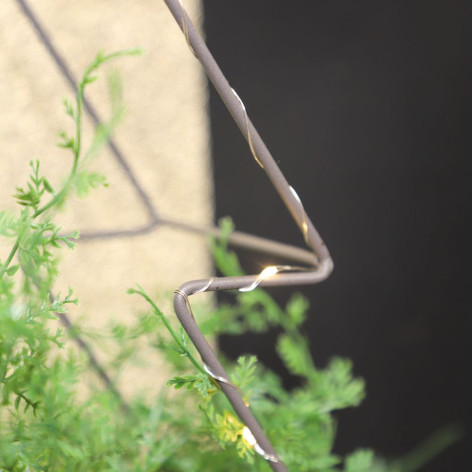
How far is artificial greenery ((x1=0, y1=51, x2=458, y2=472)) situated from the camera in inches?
15.1

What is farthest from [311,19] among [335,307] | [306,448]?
[306,448]

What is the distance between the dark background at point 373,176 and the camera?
2.69ft

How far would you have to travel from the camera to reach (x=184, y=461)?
604 millimetres

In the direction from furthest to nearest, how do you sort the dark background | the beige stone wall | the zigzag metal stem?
the dark background, the beige stone wall, the zigzag metal stem

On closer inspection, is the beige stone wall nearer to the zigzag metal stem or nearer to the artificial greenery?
the artificial greenery

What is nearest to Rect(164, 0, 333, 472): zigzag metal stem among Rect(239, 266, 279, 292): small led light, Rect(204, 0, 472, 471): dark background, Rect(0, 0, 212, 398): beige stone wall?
Rect(239, 266, 279, 292): small led light

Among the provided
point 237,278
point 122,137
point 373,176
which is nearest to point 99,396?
point 237,278

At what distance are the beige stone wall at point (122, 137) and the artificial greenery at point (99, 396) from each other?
6 cm

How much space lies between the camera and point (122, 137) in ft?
2.51

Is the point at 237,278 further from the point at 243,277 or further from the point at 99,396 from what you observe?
the point at 99,396

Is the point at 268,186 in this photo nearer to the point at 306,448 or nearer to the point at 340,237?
the point at 340,237

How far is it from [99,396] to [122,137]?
13.4 inches

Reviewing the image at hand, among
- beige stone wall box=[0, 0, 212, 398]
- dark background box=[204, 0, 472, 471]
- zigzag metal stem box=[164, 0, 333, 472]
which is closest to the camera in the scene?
zigzag metal stem box=[164, 0, 333, 472]

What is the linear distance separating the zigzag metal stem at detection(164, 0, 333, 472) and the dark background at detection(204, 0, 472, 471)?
37 centimetres
